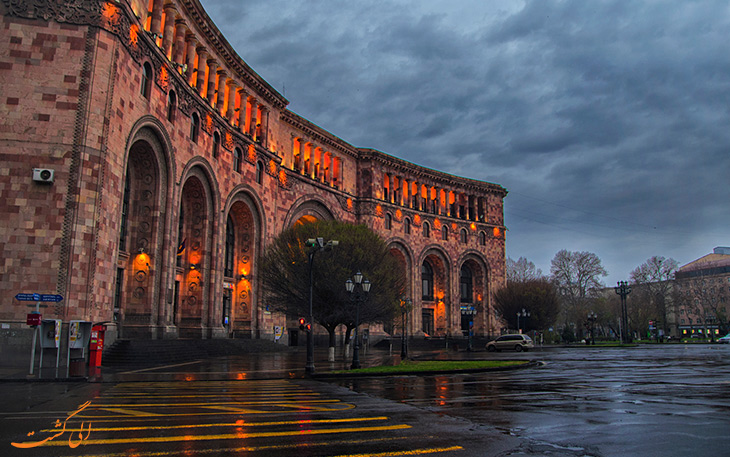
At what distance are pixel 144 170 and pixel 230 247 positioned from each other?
1307 cm

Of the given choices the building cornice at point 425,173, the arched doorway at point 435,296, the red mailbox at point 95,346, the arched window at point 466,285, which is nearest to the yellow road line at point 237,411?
the red mailbox at point 95,346

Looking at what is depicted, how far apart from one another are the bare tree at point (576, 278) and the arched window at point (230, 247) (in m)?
60.4

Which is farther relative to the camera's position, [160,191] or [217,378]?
[160,191]

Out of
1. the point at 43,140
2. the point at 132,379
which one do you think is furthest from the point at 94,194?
the point at 132,379

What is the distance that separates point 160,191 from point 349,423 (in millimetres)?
24431

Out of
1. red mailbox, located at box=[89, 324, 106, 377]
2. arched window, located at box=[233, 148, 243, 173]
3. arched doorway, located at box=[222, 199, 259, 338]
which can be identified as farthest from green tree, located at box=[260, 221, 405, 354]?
red mailbox, located at box=[89, 324, 106, 377]

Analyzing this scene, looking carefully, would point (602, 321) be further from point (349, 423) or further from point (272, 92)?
point (349, 423)

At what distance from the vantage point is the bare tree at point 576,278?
85000mm

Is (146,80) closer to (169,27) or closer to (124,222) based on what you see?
(169,27)

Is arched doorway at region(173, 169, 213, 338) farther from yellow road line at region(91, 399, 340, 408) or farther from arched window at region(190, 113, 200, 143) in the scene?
yellow road line at region(91, 399, 340, 408)

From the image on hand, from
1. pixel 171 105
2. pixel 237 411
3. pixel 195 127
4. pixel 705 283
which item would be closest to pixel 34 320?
pixel 237 411

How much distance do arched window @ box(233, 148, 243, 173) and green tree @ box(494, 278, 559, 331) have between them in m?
39.4

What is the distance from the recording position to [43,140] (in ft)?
74.5

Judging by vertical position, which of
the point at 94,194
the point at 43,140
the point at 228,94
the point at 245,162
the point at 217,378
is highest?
the point at 228,94
